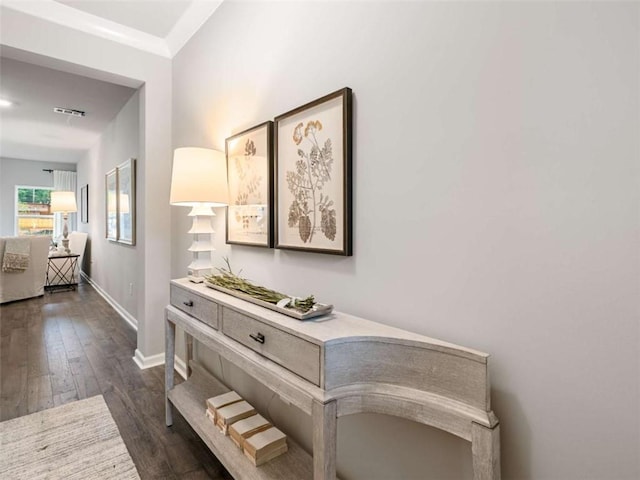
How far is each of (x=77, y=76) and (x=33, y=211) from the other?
5864mm

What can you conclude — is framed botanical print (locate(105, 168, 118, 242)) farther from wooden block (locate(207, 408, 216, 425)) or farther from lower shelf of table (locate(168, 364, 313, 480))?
wooden block (locate(207, 408, 216, 425))


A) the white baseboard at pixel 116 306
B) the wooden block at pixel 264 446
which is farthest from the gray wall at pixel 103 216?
the wooden block at pixel 264 446

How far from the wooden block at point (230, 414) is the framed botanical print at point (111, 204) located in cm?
357

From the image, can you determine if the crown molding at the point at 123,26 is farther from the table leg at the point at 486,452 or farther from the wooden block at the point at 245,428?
the table leg at the point at 486,452

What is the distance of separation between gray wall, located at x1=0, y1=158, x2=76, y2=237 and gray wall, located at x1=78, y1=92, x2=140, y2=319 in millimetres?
1353

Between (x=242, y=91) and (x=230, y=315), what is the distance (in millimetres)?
1338

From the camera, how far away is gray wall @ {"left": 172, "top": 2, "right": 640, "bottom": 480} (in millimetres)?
768

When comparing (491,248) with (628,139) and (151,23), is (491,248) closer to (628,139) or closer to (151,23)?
(628,139)

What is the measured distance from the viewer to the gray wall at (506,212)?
0.77m

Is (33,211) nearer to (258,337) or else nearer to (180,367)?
(180,367)

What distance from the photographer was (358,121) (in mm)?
1312

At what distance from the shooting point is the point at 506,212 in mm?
927

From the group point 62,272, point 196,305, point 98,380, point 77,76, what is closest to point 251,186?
point 196,305

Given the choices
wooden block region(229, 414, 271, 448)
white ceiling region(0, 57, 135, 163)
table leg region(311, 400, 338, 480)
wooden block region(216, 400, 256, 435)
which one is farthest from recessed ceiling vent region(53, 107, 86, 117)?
table leg region(311, 400, 338, 480)
